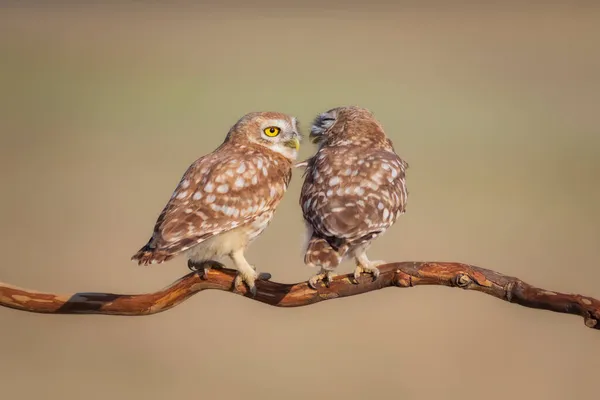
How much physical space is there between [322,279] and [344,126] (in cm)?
119

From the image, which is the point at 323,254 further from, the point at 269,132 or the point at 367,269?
the point at 269,132

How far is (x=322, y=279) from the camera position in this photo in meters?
3.58

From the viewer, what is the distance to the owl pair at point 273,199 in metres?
3.61

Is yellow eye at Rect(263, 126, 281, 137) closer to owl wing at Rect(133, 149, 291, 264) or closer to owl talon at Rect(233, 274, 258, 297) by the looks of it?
owl wing at Rect(133, 149, 291, 264)

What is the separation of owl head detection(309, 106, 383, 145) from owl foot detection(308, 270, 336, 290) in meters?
1.04

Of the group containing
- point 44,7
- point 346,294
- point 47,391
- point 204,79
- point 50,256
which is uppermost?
point 44,7

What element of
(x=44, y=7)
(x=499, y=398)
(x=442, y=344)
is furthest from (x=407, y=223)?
(x=44, y=7)

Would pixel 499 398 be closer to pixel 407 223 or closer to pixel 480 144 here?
pixel 407 223

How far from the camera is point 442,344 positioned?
8773 millimetres

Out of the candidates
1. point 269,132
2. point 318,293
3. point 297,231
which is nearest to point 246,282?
point 318,293

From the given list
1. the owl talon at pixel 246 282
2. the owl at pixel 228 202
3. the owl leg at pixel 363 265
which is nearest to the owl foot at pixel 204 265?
the owl at pixel 228 202

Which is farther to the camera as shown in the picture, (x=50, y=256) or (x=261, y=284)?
(x=50, y=256)

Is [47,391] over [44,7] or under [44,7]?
under

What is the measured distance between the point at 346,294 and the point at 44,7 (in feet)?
78.0
